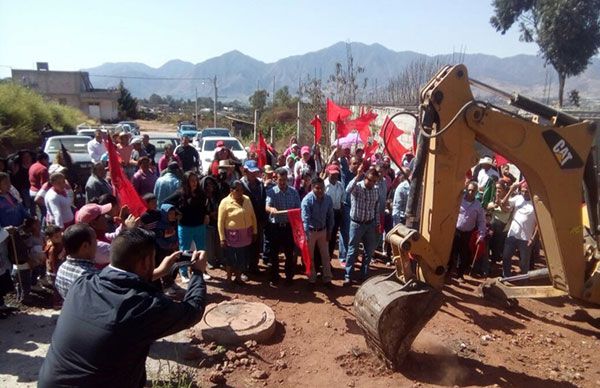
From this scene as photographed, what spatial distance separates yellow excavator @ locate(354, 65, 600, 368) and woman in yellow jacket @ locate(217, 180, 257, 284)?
2678 millimetres

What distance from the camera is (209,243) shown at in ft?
24.9

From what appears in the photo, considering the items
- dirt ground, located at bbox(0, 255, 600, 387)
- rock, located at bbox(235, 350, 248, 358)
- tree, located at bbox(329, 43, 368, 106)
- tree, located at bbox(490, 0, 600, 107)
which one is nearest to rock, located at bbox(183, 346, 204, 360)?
dirt ground, located at bbox(0, 255, 600, 387)

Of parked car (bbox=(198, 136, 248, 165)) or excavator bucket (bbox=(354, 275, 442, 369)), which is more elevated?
parked car (bbox=(198, 136, 248, 165))

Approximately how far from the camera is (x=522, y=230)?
7.08 m

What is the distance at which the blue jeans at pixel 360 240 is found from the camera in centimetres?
701

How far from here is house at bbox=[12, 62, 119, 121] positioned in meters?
52.8

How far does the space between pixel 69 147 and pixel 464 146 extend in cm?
1298

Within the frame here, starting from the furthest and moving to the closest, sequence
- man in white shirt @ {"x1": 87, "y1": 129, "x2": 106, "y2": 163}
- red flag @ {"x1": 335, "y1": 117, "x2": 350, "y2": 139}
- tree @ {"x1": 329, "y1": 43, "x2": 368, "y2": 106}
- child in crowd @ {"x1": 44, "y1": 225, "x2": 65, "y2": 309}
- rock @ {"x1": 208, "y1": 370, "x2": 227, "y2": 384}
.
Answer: tree @ {"x1": 329, "y1": 43, "x2": 368, "y2": 106}, man in white shirt @ {"x1": 87, "y1": 129, "x2": 106, "y2": 163}, red flag @ {"x1": 335, "y1": 117, "x2": 350, "y2": 139}, child in crowd @ {"x1": 44, "y1": 225, "x2": 65, "y2": 309}, rock @ {"x1": 208, "y1": 370, "x2": 227, "y2": 384}

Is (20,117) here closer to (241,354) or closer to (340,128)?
(340,128)

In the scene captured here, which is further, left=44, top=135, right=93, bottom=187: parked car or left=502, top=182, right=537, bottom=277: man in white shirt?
left=44, top=135, right=93, bottom=187: parked car

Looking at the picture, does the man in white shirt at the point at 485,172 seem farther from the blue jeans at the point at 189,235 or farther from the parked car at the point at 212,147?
the parked car at the point at 212,147

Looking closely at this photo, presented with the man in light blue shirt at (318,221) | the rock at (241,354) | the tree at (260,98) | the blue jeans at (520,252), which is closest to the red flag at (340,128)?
the man in light blue shirt at (318,221)

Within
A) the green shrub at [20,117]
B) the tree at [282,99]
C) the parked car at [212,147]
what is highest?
the tree at [282,99]

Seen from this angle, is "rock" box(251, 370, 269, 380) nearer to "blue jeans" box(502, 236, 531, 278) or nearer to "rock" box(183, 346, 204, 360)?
"rock" box(183, 346, 204, 360)
